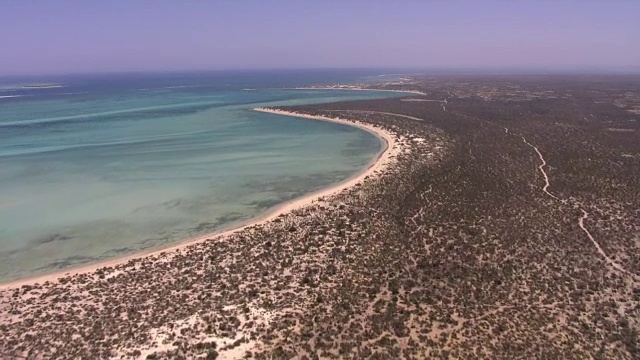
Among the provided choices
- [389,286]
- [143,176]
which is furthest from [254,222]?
[143,176]

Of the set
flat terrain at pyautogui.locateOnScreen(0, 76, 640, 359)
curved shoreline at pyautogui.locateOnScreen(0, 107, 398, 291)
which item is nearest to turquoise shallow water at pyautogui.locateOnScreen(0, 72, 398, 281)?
curved shoreline at pyautogui.locateOnScreen(0, 107, 398, 291)

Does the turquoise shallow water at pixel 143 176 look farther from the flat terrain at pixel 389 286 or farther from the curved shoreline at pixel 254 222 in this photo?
the flat terrain at pixel 389 286

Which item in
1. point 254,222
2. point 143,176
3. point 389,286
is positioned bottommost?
point 389,286

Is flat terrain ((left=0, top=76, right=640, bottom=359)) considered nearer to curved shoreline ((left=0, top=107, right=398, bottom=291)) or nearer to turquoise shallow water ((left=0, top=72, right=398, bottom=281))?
curved shoreline ((left=0, top=107, right=398, bottom=291))

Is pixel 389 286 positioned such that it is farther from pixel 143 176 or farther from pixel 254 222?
pixel 143 176

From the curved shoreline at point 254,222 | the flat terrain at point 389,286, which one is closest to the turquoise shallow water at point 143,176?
the curved shoreline at point 254,222

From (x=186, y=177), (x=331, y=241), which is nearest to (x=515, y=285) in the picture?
(x=331, y=241)
